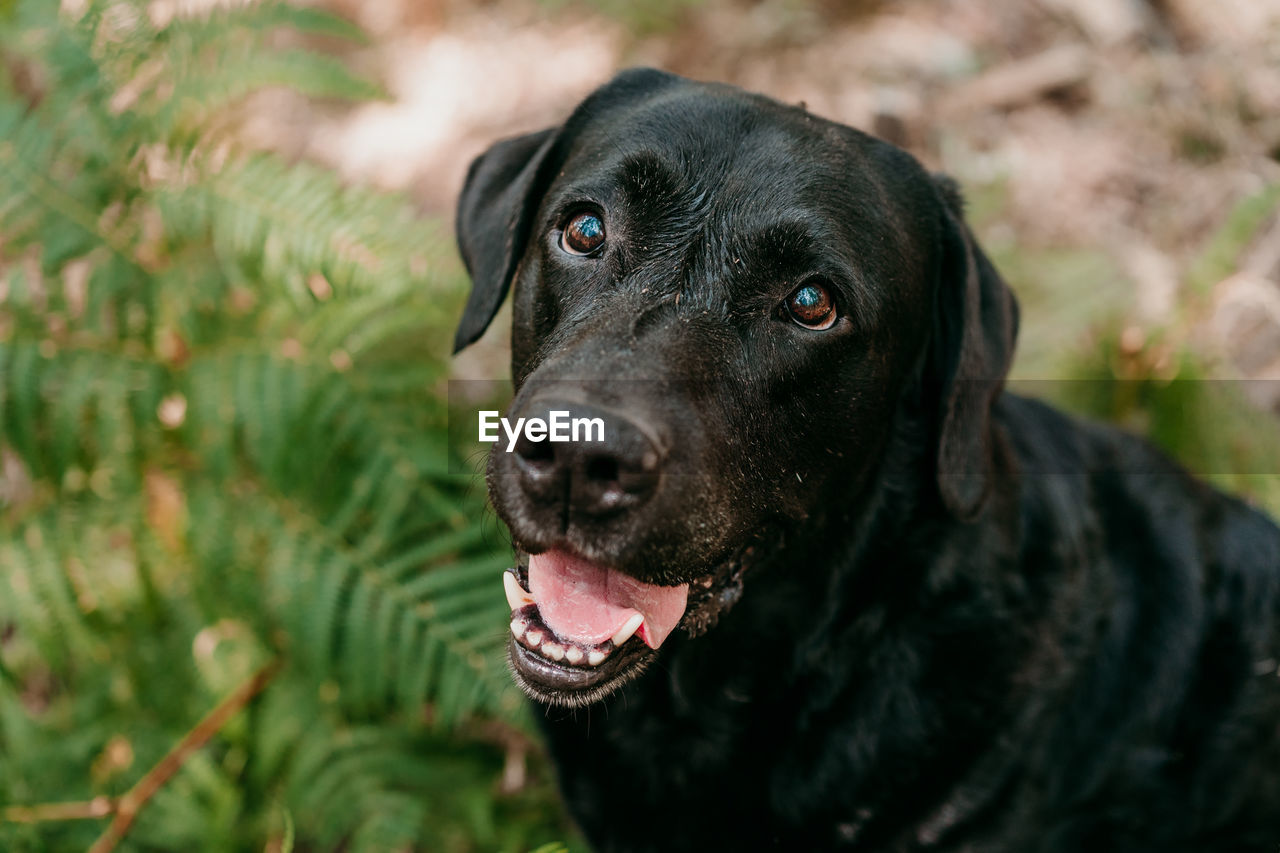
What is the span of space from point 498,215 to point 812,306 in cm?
91

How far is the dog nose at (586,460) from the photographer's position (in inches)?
58.9

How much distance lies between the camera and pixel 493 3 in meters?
5.75

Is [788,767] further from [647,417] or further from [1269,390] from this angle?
[1269,390]

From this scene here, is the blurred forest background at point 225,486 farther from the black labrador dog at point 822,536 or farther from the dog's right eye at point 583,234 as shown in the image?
the dog's right eye at point 583,234

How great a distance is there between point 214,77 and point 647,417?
2388 millimetres

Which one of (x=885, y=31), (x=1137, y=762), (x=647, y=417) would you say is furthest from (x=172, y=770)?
(x=885, y=31)

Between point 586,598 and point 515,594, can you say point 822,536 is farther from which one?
point 515,594

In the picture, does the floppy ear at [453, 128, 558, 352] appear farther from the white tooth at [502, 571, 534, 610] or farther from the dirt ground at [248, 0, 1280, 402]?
the dirt ground at [248, 0, 1280, 402]

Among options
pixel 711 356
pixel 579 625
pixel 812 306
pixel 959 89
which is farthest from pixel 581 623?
pixel 959 89

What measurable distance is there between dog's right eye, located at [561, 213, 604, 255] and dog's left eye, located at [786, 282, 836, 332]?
1.43ft

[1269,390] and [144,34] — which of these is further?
[1269,390]

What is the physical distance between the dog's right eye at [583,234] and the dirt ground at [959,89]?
269cm

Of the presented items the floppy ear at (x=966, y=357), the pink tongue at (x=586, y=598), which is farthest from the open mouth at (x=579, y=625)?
the floppy ear at (x=966, y=357)

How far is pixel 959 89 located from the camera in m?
5.07
